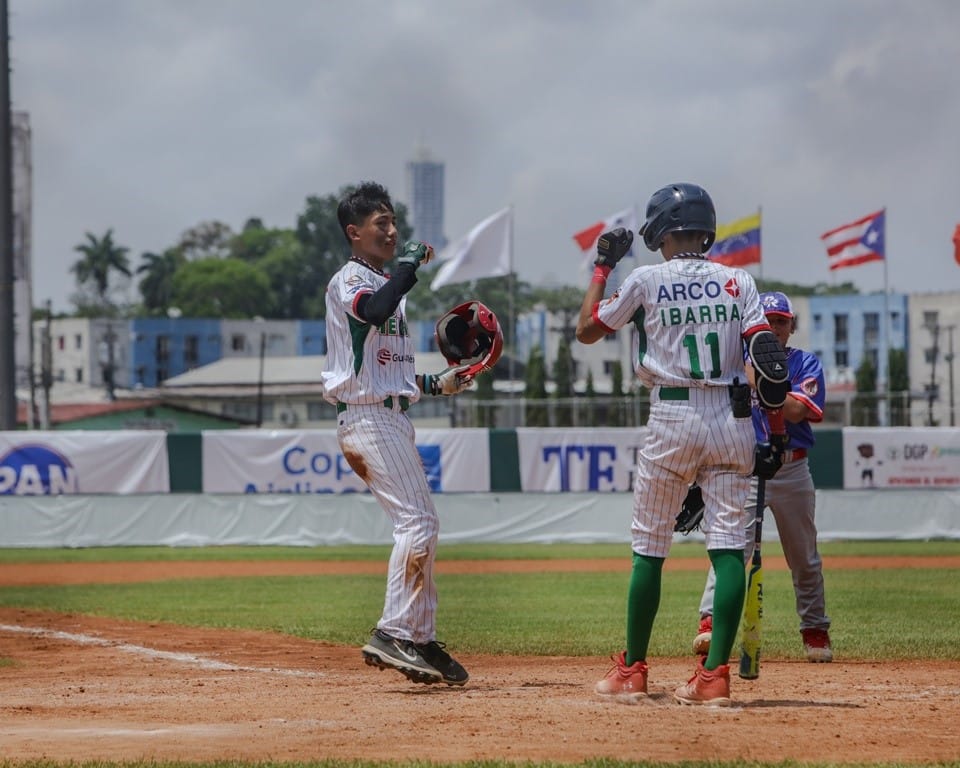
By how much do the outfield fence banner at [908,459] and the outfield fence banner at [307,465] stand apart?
20.0ft

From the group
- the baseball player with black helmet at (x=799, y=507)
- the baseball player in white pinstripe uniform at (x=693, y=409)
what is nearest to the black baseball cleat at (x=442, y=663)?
the baseball player in white pinstripe uniform at (x=693, y=409)

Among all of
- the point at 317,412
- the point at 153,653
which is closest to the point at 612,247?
the point at 153,653

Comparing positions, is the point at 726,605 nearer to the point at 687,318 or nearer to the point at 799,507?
the point at 687,318

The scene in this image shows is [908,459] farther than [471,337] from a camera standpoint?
Yes

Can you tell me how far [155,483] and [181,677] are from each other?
54.4 ft

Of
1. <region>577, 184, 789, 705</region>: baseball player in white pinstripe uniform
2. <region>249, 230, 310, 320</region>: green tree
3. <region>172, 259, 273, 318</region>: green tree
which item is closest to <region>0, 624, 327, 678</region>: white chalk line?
<region>577, 184, 789, 705</region>: baseball player in white pinstripe uniform

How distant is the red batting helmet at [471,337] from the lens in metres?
7.75

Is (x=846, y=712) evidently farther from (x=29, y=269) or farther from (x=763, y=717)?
(x=29, y=269)

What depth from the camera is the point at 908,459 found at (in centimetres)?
2452

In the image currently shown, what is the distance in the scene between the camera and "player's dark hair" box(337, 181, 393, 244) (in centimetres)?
755

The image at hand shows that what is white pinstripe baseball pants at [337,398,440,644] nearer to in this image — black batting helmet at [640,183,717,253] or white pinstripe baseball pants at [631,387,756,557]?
white pinstripe baseball pants at [631,387,756,557]

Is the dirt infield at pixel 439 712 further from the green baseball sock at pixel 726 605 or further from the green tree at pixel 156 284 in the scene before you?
the green tree at pixel 156 284

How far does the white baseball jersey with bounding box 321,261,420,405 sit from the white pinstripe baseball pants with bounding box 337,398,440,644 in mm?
95

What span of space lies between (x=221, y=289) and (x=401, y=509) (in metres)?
123
